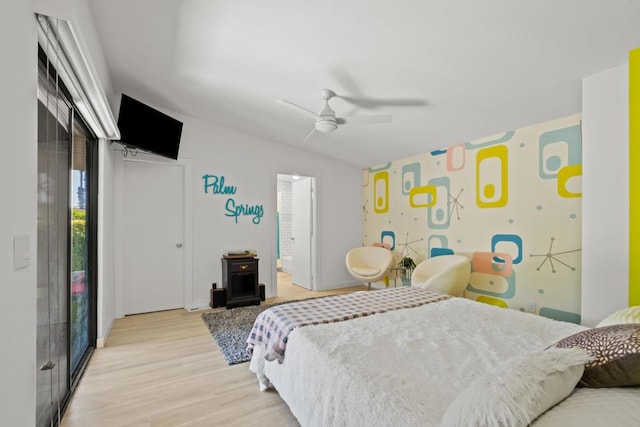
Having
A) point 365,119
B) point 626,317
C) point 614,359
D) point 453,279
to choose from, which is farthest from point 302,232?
point 614,359

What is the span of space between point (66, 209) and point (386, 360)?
2356 mm

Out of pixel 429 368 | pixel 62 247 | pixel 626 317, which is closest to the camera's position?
pixel 429 368

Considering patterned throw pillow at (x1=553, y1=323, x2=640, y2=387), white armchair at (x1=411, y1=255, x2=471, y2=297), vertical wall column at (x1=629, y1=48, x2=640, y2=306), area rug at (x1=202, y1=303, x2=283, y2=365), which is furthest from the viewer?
white armchair at (x1=411, y1=255, x2=471, y2=297)

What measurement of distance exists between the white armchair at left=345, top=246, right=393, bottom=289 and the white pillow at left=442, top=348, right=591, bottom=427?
3665 millimetres

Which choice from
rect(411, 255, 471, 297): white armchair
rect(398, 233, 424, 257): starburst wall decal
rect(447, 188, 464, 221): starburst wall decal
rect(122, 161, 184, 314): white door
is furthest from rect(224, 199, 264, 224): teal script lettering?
rect(447, 188, 464, 221): starburst wall decal

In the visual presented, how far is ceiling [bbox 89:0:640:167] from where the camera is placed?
1946mm

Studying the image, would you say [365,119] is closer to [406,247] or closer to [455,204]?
[455,204]

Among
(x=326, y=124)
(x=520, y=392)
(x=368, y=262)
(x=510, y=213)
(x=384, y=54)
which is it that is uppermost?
(x=384, y=54)

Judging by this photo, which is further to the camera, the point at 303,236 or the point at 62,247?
the point at 303,236

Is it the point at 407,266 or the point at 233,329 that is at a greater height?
the point at 407,266

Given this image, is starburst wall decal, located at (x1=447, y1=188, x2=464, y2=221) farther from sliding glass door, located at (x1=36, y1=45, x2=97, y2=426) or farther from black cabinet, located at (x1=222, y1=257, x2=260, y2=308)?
sliding glass door, located at (x1=36, y1=45, x2=97, y2=426)
